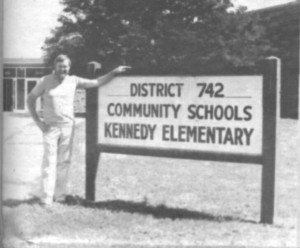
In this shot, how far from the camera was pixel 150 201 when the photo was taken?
14.9 feet

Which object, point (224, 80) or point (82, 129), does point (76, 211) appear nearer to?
point (82, 129)

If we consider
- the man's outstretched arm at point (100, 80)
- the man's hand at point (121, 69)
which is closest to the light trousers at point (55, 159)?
the man's outstretched arm at point (100, 80)

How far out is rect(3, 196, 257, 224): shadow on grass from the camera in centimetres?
414

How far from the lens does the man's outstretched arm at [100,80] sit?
14.4ft

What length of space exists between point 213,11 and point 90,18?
1133 mm

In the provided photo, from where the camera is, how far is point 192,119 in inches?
163

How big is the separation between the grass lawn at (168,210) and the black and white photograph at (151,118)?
1 centimetres

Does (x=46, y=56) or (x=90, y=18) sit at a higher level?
(x=90, y=18)

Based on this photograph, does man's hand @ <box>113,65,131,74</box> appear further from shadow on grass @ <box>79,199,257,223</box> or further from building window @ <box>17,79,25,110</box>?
shadow on grass @ <box>79,199,257,223</box>

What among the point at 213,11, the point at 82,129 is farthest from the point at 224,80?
the point at 82,129

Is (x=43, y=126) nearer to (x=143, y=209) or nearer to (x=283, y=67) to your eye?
(x=143, y=209)

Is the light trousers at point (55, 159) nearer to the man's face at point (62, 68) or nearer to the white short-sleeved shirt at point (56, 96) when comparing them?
the white short-sleeved shirt at point (56, 96)


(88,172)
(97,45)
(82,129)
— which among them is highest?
(97,45)

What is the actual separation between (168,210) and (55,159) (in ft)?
3.62
